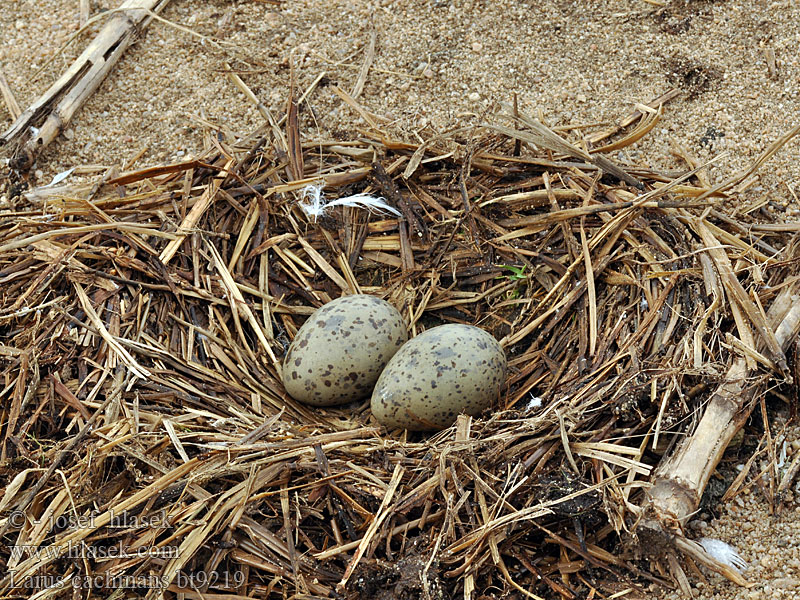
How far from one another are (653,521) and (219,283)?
6.31ft

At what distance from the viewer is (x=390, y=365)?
2.97 metres

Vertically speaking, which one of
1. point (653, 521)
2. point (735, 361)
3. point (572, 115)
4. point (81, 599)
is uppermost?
point (572, 115)

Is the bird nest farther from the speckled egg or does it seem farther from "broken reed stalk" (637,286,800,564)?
the speckled egg

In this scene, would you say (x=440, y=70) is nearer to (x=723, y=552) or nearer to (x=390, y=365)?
(x=390, y=365)

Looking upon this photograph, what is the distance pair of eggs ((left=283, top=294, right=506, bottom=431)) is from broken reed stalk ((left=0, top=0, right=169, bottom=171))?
6.05ft

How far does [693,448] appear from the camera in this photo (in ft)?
7.84

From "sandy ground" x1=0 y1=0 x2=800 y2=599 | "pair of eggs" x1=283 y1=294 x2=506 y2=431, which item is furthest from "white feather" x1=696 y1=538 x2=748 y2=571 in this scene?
"sandy ground" x1=0 y1=0 x2=800 y2=599

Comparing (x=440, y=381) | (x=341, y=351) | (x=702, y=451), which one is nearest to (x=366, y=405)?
(x=341, y=351)

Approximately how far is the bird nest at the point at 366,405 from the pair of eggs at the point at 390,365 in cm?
12

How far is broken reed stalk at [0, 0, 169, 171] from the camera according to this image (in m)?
3.89

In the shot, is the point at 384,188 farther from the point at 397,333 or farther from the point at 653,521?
the point at 653,521

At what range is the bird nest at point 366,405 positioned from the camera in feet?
7.68

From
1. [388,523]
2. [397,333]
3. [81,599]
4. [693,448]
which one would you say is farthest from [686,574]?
[81,599]

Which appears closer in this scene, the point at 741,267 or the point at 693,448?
the point at 693,448
